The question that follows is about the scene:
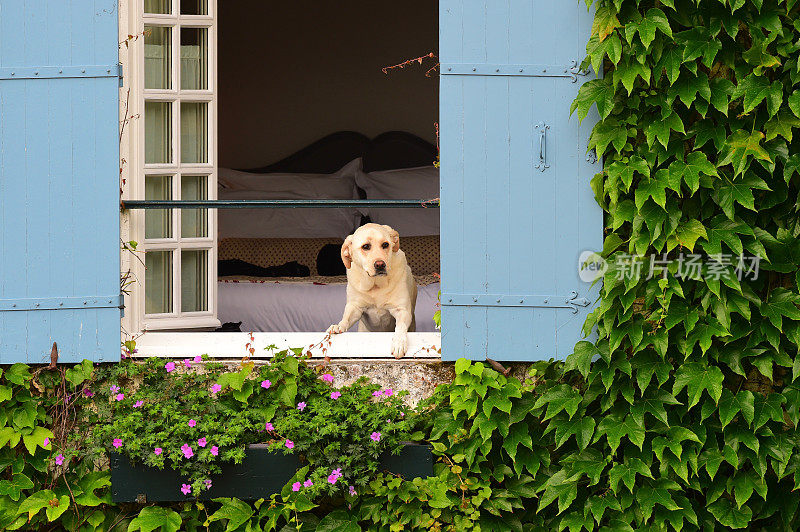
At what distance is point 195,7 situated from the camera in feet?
12.9

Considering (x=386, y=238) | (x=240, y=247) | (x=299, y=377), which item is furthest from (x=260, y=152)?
(x=299, y=377)

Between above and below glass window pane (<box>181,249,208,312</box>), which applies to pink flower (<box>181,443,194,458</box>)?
below

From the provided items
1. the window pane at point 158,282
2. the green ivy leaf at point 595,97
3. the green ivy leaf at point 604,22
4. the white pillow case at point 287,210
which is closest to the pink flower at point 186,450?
the window pane at point 158,282

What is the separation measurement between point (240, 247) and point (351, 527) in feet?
12.6

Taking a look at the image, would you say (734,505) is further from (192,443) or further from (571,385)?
(192,443)

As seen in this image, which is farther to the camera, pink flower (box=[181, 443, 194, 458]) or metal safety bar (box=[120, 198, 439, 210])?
metal safety bar (box=[120, 198, 439, 210])

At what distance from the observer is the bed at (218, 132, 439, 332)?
6.44 meters

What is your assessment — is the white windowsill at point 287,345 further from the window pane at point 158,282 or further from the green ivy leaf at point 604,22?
the green ivy leaf at point 604,22

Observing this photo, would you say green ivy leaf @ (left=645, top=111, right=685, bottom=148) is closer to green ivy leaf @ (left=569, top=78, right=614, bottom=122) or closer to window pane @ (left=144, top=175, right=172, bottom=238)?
green ivy leaf @ (left=569, top=78, right=614, bottom=122)

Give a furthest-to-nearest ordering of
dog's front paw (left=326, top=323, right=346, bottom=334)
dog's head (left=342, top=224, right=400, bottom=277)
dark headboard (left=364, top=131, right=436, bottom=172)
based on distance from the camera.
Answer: dark headboard (left=364, top=131, right=436, bottom=172)
dog's head (left=342, top=224, right=400, bottom=277)
dog's front paw (left=326, top=323, right=346, bottom=334)

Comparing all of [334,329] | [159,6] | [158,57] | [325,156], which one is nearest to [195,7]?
[159,6]

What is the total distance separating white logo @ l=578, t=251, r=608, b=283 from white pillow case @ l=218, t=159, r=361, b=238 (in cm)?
376

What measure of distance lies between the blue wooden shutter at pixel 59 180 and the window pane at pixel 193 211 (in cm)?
76

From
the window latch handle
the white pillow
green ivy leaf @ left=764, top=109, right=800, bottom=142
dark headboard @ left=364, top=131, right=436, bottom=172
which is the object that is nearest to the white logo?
the window latch handle
